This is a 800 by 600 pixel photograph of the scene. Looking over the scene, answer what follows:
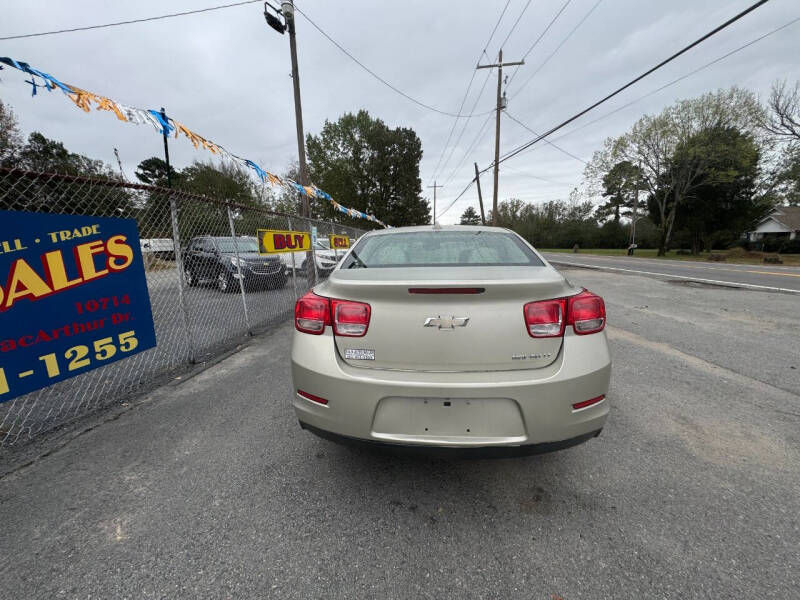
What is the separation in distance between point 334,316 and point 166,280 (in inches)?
164

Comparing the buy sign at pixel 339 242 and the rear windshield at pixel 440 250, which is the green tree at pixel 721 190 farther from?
the rear windshield at pixel 440 250

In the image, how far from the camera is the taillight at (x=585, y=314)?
67.1 inches

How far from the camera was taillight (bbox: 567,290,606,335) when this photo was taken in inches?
67.1

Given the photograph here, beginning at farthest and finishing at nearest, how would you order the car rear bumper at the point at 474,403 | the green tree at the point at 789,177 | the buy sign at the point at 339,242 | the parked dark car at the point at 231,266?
the green tree at the point at 789,177, the buy sign at the point at 339,242, the parked dark car at the point at 231,266, the car rear bumper at the point at 474,403

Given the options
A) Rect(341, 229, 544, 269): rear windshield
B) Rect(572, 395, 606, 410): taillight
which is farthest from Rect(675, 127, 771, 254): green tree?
Rect(572, 395, 606, 410): taillight

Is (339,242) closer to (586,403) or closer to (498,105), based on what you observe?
(586,403)

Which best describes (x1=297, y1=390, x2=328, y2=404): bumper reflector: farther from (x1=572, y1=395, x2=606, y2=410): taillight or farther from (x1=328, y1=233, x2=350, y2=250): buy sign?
(x1=328, y1=233, x2=350, y2=250): buy sign

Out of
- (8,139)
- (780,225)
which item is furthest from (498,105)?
(780,225)

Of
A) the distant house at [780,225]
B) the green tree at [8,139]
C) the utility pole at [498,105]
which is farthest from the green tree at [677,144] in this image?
the green tree at [8,139]

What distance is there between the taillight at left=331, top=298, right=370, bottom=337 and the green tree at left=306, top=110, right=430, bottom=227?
39.6 m

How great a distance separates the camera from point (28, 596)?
1378mm

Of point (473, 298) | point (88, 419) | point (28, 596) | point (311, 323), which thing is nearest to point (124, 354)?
point (88, 419)

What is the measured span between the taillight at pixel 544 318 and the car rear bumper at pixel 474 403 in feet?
0.28

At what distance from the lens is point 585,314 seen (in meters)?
1.73
